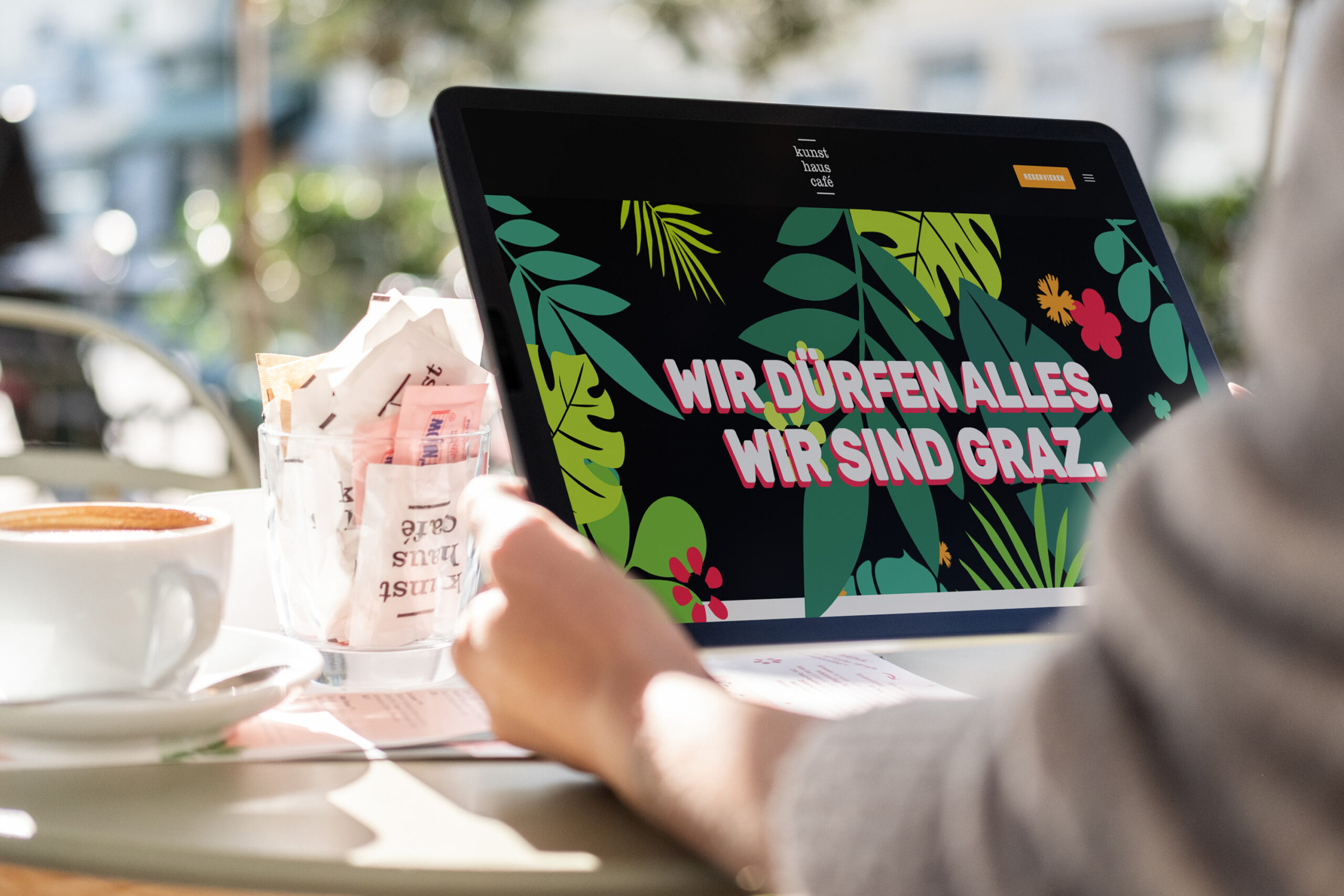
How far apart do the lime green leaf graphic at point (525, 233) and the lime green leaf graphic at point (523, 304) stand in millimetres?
16

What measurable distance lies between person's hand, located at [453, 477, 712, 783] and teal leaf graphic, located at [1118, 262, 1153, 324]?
0.40 m

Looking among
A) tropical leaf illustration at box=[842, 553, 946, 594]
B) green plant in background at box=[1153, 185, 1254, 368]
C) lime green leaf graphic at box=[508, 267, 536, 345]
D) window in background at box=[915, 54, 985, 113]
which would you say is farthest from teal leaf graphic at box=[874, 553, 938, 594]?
window in background at box=[915, 54, 985, 113]

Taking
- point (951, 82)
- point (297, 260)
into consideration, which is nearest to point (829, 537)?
point (297, 260)

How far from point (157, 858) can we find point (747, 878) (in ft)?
0.59

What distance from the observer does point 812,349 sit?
62cm

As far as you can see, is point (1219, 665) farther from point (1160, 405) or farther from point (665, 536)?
point (1160, 405)

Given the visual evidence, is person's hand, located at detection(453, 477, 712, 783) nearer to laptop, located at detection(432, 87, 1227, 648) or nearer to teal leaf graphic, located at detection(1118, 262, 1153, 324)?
laptop, located at detection(432, 87, 1227, 648)

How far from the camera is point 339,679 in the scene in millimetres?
549

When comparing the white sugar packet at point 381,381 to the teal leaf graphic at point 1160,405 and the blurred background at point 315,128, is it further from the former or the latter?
the blurred background at point 315,128

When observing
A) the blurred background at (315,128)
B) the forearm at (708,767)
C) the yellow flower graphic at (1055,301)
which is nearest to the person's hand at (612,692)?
the forearm at (708,767)

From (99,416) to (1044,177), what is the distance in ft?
8.42

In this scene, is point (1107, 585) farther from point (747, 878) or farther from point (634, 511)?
point (634, 511)

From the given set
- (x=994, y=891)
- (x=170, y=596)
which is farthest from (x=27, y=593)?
(x=994, y=891)

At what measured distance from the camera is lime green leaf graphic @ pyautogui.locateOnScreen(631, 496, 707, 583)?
0.54m
